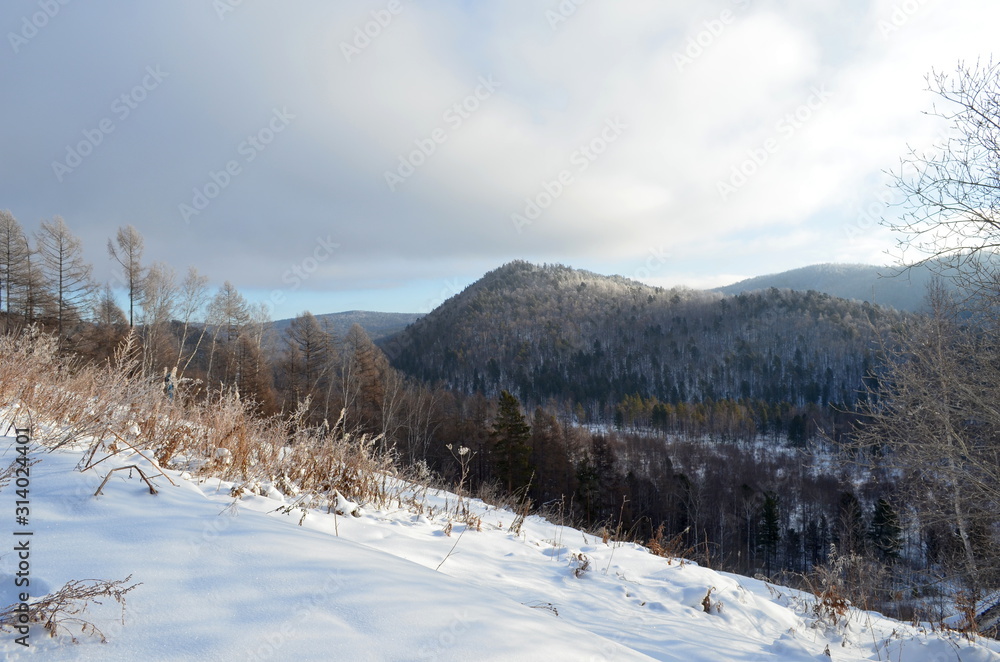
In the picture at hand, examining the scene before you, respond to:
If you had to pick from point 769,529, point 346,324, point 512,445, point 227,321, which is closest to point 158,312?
point 227,321

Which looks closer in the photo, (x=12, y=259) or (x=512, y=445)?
(x=12, y=259)

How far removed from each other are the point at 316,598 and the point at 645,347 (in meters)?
117

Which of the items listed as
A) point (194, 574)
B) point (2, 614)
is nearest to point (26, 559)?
point (2, 614)

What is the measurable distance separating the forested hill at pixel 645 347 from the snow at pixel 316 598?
86286 mm

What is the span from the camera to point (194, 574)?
1.71 m

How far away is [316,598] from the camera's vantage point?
1705mm

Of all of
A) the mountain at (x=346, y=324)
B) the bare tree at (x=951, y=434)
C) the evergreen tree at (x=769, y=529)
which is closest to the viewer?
the bare tree at (x=951, y=434)

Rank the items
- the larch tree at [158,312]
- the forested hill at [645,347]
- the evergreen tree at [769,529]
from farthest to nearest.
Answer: the forested hill at [645,347], the evergreen tree at [769,529], the larch tree at [158,312]

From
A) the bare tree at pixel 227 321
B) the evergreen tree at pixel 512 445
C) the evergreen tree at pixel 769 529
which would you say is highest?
the bare tree at pixel 227 321

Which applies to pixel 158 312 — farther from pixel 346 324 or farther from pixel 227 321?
pixel 346 324

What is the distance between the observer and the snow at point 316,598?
1.44m

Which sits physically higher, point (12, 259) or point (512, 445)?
point (12, 259)

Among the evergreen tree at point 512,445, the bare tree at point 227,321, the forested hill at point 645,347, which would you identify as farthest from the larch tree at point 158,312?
the forested hill at point 645,347

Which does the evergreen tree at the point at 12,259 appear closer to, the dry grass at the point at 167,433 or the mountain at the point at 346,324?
the mountain at the point at 346,324
